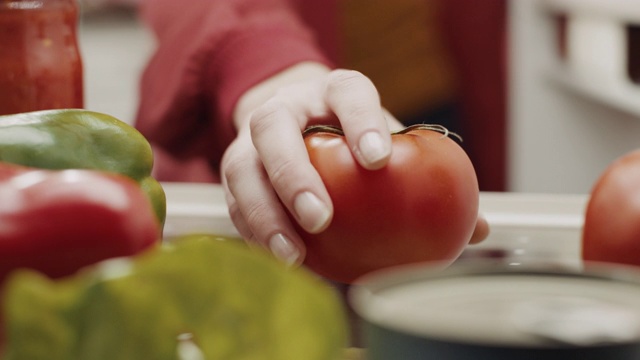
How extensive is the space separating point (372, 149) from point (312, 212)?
1.8 inches

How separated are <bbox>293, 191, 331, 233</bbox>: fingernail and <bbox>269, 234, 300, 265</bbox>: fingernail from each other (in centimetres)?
2

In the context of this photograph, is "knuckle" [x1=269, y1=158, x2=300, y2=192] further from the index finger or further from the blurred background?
the blurred background

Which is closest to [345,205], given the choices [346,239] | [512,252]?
[346,239]

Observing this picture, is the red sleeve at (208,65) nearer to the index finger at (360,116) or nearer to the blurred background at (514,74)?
the blurred background at (514,74)

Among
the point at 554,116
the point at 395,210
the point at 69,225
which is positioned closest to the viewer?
the point at 69,225

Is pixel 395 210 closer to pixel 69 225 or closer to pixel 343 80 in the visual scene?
pixel 343 80

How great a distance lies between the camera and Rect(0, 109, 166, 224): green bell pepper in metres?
0.41

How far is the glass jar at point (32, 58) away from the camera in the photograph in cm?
62

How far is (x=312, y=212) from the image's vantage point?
1.74 feet

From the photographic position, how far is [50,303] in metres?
0.25

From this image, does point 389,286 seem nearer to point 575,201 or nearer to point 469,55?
point 575,201

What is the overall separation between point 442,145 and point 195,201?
24 centimetres

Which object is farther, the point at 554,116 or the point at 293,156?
the point at 554,116

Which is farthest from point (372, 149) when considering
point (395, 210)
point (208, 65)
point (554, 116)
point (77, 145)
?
point (554, 116)
